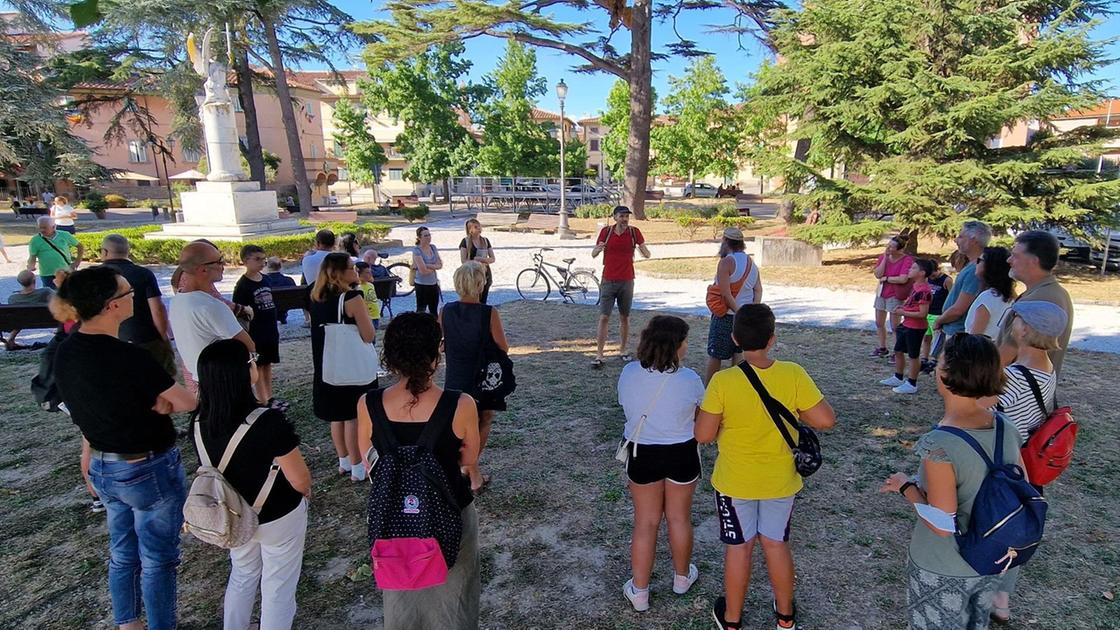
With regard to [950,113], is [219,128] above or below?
above

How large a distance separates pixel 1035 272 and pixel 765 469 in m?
2.25

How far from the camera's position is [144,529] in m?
2.69

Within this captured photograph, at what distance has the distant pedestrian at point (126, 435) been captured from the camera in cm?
247

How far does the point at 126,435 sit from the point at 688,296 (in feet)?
33.7

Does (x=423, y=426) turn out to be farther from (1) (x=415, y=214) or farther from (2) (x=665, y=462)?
(1) (x=415, y=214)

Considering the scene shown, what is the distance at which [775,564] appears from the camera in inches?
108

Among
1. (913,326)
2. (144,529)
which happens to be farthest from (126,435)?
(913,326)

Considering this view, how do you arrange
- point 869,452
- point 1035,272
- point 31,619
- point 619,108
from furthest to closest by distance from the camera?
point 619,108 < point 869,452 < point 1035,272 < point 31,619

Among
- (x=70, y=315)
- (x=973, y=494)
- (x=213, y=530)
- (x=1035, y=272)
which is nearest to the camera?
(x=973, y=494)

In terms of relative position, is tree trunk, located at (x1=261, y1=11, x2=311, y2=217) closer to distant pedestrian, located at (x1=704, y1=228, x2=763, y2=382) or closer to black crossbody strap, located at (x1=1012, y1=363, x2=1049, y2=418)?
distant pedestrian, located at (x1=704, y1=228, x2=763, y2=382)

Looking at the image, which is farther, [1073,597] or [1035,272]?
[1035,272]

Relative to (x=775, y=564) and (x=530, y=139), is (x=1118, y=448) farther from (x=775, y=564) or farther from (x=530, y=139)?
(x=530, y=139)

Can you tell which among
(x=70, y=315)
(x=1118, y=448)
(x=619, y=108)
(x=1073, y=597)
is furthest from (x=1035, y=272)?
(x=619, y=108)

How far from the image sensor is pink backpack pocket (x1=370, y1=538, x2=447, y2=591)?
85.0 inches
